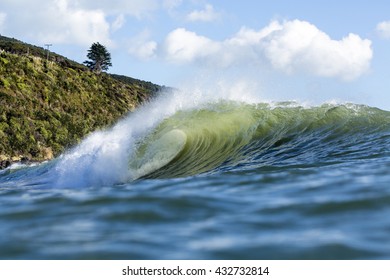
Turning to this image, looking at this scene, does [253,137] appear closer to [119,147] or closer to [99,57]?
[119,147]

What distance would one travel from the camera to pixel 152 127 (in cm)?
1495

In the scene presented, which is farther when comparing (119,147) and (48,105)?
(48,105)

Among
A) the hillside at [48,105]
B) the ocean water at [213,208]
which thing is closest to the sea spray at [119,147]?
the ocean water at [213,208]

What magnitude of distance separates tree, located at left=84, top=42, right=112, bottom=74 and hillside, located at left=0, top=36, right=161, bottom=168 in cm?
1744

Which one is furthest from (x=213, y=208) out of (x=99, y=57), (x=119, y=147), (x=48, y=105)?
(x=99, y=57)

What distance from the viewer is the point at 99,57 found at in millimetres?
82250

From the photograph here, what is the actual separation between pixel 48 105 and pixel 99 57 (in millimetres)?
35406

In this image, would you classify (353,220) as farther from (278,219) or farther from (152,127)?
(152,127)

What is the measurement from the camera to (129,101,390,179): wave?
1105 cm

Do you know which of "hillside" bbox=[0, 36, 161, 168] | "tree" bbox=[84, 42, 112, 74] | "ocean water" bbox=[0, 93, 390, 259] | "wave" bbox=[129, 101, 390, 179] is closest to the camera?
"ocean water" bbox=[0, 93, 390, 259]

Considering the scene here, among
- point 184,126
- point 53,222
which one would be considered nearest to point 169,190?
Result: point 53,222

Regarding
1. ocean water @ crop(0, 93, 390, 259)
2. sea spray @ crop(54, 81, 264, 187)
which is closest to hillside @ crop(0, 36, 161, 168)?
sea spray @ crop(54, 81, 264, 187)

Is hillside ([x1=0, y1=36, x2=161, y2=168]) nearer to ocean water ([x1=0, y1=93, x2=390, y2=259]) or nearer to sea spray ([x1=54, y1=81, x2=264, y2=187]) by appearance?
sea spray ([x1=54, y1=81, x2=264, y2=187])

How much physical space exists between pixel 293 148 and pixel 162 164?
2.80 m
